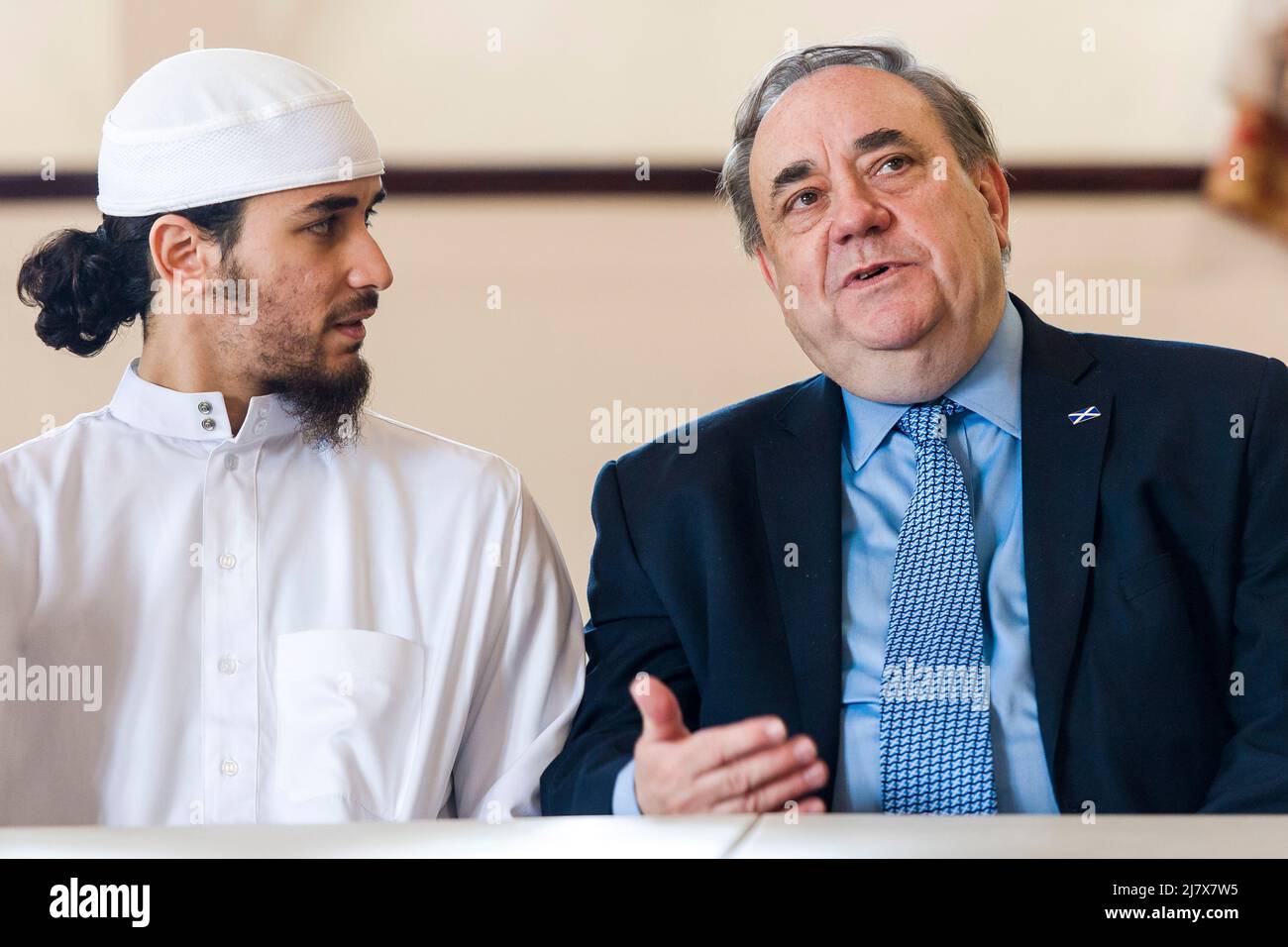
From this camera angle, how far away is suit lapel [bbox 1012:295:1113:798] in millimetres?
1615

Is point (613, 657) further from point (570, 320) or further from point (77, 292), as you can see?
point (77, 292)

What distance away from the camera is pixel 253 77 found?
186cm

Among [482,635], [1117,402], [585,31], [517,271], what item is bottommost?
[482,635]

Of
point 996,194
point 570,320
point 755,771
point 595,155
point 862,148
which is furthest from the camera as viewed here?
point 595,155

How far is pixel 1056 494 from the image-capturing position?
1691 millimetres

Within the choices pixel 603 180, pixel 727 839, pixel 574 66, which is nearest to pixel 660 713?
pixel 727 839

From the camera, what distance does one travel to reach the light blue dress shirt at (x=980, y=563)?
64.4 inches

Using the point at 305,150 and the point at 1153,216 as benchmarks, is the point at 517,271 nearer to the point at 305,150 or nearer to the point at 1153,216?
the point at 305,150

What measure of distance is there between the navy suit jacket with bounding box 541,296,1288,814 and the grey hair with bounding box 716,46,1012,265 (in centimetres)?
27

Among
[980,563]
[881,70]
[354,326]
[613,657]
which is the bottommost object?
[613,657]

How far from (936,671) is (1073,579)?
7.6 inches
